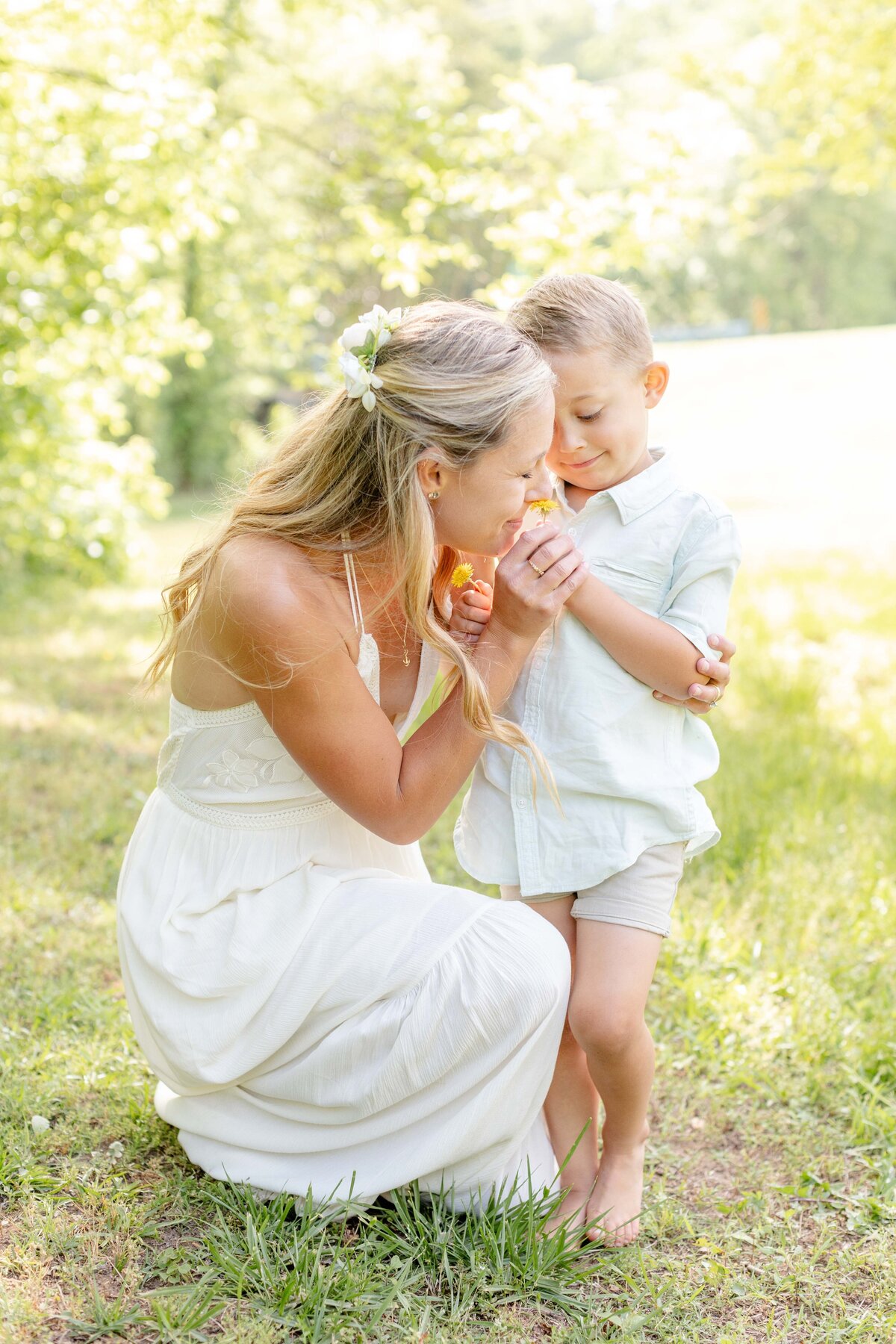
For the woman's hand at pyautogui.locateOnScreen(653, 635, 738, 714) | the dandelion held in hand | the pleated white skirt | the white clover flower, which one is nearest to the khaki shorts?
the pleated white skirt

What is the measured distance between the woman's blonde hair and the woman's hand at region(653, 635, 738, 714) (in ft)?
1.10

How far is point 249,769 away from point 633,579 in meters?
0.81

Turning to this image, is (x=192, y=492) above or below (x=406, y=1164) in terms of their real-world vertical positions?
below

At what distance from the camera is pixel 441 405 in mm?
2025

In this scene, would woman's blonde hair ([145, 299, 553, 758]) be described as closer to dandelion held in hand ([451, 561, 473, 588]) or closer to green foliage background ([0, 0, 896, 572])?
dandelion held in hand ([451, 561, 473, 588])

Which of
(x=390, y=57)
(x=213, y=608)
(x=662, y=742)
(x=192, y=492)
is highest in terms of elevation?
(x=390, y=57)

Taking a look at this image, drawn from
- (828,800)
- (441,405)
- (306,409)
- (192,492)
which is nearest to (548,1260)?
(441,405)

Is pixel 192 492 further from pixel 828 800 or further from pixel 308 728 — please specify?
pixel 308 728

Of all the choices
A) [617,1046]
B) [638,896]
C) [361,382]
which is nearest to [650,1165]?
[617,1046]

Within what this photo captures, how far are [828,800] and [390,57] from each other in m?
16.3

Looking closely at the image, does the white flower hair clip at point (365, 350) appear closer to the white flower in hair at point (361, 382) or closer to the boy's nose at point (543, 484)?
the white flower in hair at point (361, 382)

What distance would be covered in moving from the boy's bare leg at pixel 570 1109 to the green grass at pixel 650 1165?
144 millimetres

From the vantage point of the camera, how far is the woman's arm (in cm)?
205

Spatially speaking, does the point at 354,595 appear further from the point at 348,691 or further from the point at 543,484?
the point at 543,484
